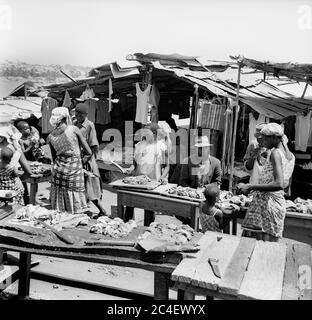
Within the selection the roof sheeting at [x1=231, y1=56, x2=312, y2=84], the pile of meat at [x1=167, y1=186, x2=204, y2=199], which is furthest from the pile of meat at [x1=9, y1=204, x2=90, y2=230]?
the roof sheeting at [x1=231, y1=56, x2=312, y2=84]

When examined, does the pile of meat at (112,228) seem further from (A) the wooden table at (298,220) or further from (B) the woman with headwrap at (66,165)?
(A) the wooden table at (298,220)

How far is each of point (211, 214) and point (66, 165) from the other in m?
1.91

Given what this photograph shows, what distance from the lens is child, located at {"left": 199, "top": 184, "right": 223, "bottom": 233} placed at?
4.36 m

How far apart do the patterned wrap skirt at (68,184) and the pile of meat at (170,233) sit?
→ 1.87 meters

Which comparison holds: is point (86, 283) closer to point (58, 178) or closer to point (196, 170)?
point (58, 178)

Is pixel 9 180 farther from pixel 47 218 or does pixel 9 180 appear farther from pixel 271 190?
pixel 271 190

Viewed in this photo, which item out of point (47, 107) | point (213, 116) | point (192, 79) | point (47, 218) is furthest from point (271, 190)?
point (47, 107)

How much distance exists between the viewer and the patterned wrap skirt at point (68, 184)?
4832 millimetres

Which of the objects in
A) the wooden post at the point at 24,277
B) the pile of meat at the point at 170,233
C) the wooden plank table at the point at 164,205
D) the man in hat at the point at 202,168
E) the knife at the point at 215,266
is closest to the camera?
the knife at the point at 215,266

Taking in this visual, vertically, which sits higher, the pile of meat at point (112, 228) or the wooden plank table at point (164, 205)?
the pile of meat at point (112, 228)

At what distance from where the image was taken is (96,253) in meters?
2.92

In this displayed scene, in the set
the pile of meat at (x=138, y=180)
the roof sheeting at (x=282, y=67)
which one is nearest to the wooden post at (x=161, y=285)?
the pile of meat at (x=138, y=180)

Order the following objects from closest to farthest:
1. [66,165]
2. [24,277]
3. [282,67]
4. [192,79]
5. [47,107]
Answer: [24,277] < [66,165] < [282,67] < [192,79] < [47,107]

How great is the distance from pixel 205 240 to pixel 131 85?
25.8 feet
